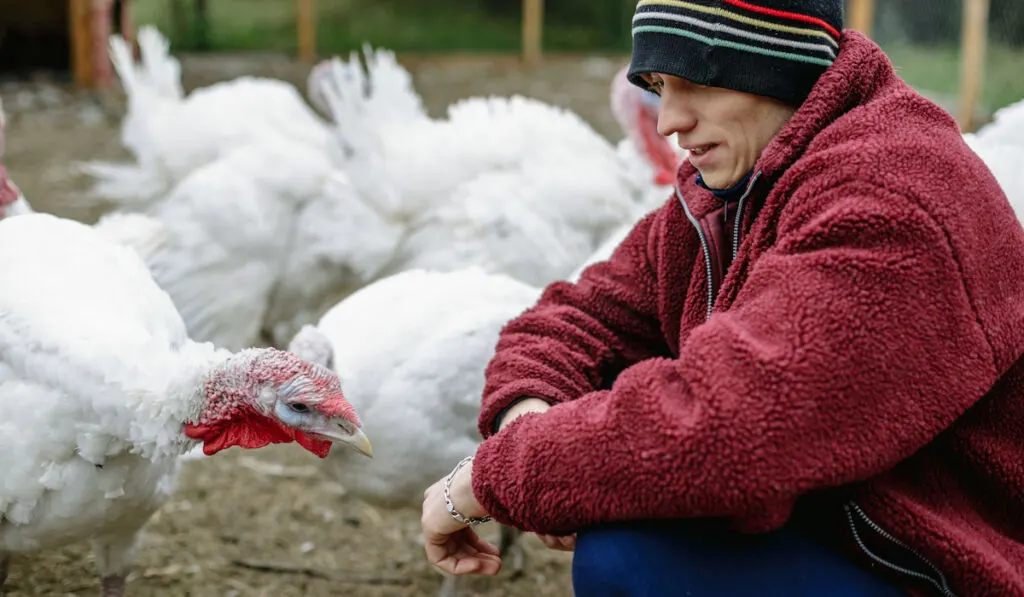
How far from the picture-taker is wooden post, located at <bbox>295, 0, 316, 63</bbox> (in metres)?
9.93

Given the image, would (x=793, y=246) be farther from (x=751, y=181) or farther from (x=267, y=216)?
(x=267, y=216)

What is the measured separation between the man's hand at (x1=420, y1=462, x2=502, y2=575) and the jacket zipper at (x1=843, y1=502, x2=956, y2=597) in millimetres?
470

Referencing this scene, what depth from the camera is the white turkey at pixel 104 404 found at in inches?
72.2

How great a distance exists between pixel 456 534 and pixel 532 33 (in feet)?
29.7

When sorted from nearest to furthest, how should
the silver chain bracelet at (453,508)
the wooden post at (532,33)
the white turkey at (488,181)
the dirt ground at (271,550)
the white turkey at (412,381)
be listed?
the silver chain bracelet at (453,508), the white turkey at (412,381), the dirt ground at (271,550), the white turkey at (488,181), the wooden post at (532,33)

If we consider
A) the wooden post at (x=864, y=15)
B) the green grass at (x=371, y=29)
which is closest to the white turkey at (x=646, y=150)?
the wooden post at (x=864, y=15)

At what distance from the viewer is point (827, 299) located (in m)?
1.22

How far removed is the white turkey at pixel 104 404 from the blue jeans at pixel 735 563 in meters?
0.69

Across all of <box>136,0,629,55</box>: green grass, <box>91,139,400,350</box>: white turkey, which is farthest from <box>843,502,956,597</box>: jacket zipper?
<box>136,0,629,55</box>: green grass

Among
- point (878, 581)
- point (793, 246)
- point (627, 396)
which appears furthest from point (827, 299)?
point (878, 581)

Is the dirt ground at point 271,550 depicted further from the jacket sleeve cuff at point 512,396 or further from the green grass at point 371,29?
the green grass at point 371,29

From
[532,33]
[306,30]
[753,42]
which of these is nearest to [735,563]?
[753,42]

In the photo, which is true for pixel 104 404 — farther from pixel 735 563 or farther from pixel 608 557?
pixel 735 563

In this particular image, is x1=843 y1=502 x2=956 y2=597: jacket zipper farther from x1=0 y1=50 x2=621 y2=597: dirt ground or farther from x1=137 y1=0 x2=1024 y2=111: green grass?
x1=137 y1=0 x2=1024 y2=111: green grass
